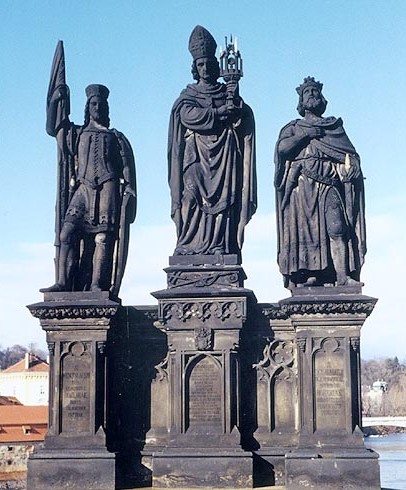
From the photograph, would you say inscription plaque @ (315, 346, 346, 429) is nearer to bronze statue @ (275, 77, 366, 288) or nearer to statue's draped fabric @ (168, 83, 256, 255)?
bronze statue @ (275, 77, 366, 288)

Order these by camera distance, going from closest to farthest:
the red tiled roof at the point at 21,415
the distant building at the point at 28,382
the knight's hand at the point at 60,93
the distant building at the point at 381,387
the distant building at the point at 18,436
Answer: the knight's hand at the point at 60,93 < the distant building at the point at 18,436 < the red tiled roof at the point at 21,415 < the distant building at the point at 28,382 < the distant building at the point at 381,387

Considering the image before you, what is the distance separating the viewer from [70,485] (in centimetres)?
1397

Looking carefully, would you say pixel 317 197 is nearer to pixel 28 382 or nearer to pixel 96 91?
pixel 96 91

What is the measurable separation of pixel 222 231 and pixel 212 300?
1204 mm

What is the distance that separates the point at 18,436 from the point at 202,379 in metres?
43.2

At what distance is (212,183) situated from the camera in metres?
15.3

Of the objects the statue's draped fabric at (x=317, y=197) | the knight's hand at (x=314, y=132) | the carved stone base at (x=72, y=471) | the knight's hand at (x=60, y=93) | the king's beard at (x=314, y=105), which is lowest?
the carved stone base at (x=72, y=471)

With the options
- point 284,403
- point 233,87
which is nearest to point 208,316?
point 284,403

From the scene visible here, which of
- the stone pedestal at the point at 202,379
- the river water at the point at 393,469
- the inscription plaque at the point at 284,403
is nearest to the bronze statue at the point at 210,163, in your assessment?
the stone pedestal at the point at 202,379

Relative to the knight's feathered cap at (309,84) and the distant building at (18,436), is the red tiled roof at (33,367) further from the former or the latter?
the knight's feathered cap at (309,84)

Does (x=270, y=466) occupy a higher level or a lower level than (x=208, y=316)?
lower

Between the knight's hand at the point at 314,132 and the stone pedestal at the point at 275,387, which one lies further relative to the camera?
the knight's hand at the point at 314,132

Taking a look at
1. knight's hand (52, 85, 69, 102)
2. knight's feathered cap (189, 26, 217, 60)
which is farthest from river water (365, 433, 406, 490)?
knight's hand (52, 85, 69, 102)

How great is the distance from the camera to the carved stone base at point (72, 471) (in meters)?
14.0
